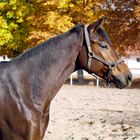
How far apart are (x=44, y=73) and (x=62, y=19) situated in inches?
757

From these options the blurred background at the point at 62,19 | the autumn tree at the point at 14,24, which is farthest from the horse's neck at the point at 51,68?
the autumn tree at the point at 14,24

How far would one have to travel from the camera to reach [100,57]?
13.1 feet

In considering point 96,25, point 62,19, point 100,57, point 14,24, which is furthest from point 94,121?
point 14,24

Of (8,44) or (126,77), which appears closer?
(126,77)

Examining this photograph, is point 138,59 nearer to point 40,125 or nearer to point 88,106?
point 88,106

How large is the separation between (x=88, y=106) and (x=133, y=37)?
10.8m

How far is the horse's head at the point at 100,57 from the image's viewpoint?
12.9 ft

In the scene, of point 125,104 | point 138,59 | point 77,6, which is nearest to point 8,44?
point 77,6

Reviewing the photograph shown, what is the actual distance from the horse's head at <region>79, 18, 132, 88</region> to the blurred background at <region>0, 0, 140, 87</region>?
1804 cm

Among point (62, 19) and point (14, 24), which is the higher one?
point (62, 19)

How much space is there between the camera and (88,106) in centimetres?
1262

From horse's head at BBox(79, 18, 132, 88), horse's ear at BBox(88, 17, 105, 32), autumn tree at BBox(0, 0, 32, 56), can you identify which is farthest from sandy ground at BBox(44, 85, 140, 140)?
autumn tree at BBox(0, 0, 32, 56)

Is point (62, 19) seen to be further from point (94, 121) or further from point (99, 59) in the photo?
point (99, 59)

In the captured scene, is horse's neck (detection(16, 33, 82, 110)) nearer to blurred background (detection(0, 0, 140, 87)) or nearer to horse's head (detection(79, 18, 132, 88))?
horse's head (detection(79, 18, 132, 88))
